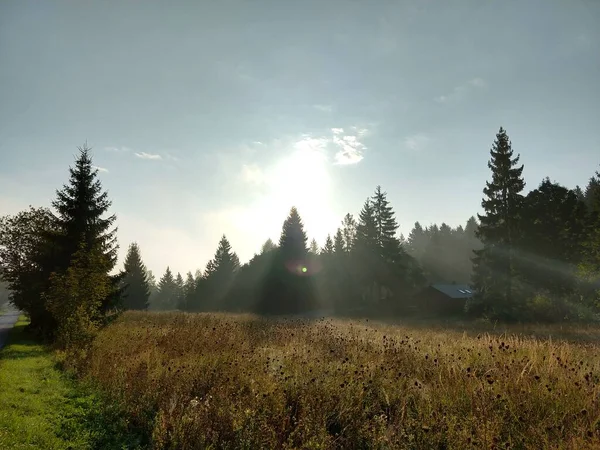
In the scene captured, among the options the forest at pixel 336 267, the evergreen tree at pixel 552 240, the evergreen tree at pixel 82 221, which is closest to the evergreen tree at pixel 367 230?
the forest at pixel 336 267

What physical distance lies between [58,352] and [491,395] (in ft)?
51.0

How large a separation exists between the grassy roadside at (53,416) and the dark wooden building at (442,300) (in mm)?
43838

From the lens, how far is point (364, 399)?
20.1ft

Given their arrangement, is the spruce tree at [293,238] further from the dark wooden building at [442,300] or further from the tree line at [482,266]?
the dark wooden building at [442,300]

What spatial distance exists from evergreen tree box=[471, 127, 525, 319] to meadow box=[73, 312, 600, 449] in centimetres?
2536

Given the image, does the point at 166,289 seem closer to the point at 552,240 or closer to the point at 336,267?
the point at 336,267

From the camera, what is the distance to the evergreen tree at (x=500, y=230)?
3198 cm

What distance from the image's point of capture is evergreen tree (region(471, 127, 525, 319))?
105 ft

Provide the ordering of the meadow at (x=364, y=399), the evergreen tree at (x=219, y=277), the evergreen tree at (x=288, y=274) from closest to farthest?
the meadow at (x=364, y=399)
the evergreen tree at (x=288, y=274)
the evergreen tree at (x=219, y=277)

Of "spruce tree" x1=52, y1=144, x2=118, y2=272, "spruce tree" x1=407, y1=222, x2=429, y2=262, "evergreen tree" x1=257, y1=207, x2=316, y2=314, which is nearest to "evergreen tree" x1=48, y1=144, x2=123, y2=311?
"spruce tree" x1=52, y1=144, x2=118, y2=272

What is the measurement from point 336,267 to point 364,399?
53683 mm

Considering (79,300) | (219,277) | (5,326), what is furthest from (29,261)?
(219,277)

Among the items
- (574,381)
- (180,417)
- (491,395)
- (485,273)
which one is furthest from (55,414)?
(485,273)

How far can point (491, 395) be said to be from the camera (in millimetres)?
5504
